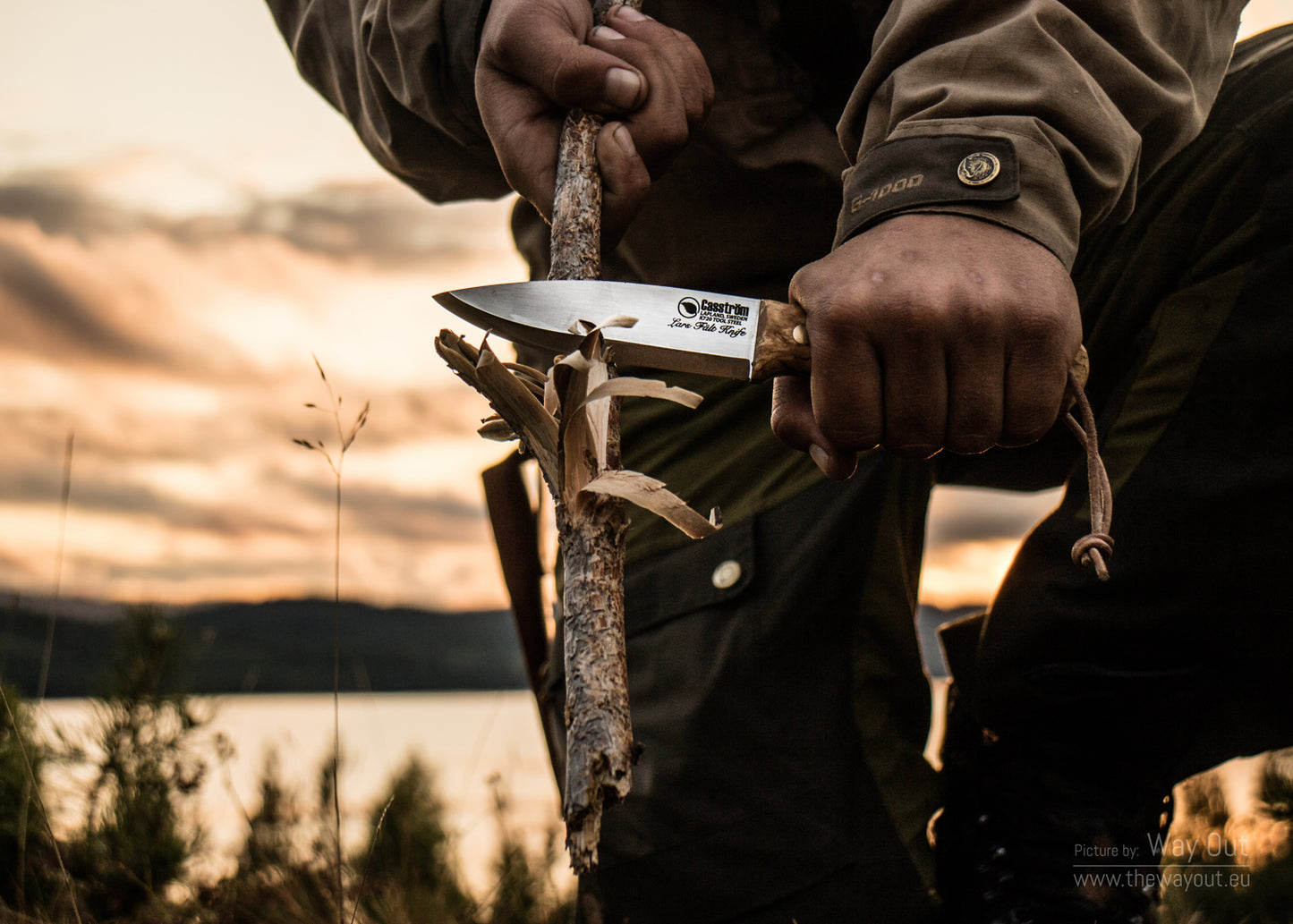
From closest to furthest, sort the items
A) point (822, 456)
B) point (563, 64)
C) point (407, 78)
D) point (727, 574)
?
point (822, 456)
point (563, 64)
point (407, 78)
point (727, 574)

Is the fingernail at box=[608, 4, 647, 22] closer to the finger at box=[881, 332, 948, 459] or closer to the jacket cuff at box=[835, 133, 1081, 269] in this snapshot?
the jacket cuff at box=[835, 133, 1081, 269]

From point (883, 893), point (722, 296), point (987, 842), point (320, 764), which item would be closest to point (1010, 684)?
point (987, 842)

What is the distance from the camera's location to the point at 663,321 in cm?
118

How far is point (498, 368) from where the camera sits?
3.52ft

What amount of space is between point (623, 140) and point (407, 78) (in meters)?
0.57

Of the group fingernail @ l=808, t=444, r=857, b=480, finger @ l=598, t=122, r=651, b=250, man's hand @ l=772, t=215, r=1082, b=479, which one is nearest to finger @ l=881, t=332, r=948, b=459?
man's hand @ l=772, t=215, r=1082, b=479

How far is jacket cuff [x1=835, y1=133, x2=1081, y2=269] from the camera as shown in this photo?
107 centimetres

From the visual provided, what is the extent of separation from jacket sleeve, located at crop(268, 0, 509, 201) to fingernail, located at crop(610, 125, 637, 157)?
1.23 ft

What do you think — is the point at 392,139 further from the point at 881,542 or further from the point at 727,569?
the point at 881,542

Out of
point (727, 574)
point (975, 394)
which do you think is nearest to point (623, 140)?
point (975, 394)

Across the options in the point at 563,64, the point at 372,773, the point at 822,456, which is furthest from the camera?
the point at 372,773

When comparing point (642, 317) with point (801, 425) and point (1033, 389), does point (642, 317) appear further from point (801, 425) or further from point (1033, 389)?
point (1033, 389)

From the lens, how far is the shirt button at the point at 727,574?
1822mm

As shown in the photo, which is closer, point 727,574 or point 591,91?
point 591,91
